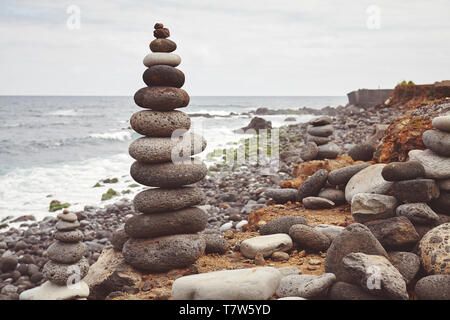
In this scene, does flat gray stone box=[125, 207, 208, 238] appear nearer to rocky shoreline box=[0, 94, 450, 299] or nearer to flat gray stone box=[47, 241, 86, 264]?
rocky shoreline box=[0, 94, 450, 299]

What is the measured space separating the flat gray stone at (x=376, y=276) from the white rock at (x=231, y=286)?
823 mm

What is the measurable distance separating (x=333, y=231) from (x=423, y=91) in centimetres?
1405

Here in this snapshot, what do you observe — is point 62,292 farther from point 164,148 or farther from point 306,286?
point 306,286

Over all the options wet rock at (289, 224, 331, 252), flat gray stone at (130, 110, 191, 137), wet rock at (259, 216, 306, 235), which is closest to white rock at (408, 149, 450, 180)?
wet rock at (289, 224, 331, 252)

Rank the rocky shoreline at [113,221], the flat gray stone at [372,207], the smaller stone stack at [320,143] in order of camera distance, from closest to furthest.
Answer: the flat gray stone at [372,207]
the rocky shoreline at [113,221]
the smaller stone stack at [320,143]

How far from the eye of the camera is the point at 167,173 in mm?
6141

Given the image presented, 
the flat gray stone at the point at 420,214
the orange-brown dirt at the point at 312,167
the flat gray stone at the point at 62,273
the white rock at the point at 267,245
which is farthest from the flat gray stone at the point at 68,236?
the orange-brown dirt at the point at 312,167

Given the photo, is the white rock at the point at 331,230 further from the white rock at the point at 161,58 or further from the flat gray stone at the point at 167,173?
the white rock at the point at 161,58

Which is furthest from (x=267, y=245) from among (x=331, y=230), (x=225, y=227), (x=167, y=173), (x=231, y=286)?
(x=225, y=227)

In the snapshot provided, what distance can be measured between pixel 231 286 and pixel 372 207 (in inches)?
117

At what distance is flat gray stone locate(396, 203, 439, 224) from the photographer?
5.56 meters

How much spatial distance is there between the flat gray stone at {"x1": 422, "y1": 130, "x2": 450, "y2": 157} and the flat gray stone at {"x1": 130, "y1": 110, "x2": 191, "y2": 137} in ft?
12.6

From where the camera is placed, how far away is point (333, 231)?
21.4 feet

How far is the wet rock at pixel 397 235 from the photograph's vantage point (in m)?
5.24
